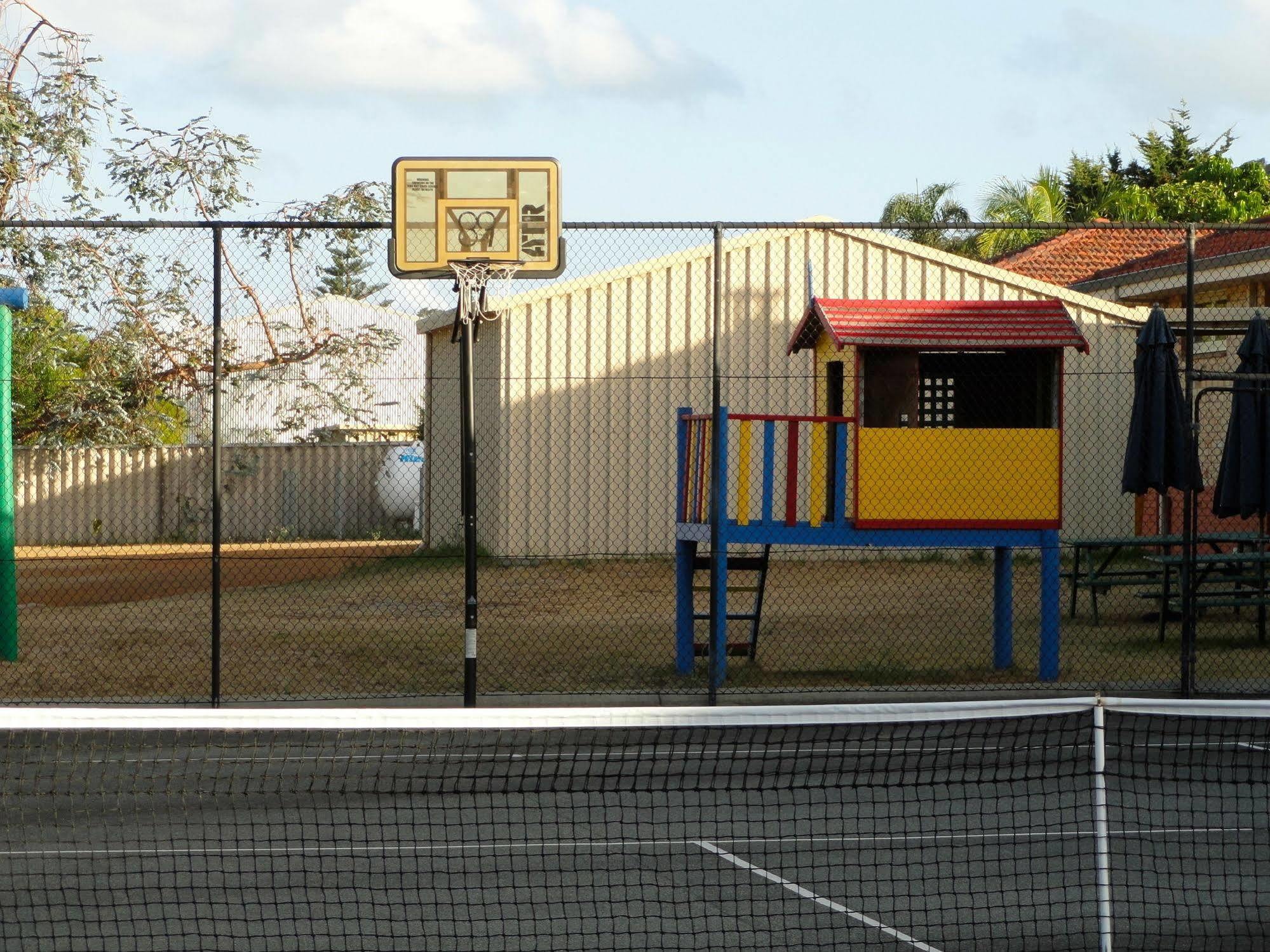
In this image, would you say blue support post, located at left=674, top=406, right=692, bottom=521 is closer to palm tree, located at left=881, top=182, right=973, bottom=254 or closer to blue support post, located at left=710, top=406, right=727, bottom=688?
blue support post, located at left=710, top=406, right=727, bottom=688

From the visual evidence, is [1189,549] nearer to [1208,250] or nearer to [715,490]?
[715,490]

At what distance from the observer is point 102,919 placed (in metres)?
6.38

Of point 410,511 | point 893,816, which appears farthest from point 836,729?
point 410,511

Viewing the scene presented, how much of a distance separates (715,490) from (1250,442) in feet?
16.2

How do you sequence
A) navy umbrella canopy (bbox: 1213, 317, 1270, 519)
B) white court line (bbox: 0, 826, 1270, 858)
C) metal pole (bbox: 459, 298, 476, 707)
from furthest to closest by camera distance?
navy umbrella canopy (bbox: 1213, 317, 1270, 519) < metal pole (bbox: 459, 298, 476, 707) < white court line (bbox: 0, 826, 1270, 858)

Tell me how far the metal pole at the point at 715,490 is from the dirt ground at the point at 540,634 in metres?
0.81

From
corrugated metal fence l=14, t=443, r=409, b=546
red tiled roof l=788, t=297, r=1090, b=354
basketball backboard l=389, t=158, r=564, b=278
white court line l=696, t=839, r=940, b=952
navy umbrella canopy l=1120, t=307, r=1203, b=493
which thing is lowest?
white court line l=696, t=839, r=940, b=952

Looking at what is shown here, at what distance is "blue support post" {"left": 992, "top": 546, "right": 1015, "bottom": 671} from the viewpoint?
13836 mm

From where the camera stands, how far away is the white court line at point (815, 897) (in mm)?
6105

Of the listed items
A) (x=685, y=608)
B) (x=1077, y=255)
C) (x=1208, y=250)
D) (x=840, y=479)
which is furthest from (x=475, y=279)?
(x=1077, y=255)

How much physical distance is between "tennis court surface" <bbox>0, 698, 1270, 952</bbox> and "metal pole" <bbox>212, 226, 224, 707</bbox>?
1086 mm

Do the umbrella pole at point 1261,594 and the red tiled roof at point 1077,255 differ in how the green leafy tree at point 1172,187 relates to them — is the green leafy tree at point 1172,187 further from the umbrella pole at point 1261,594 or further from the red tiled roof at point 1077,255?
the umbrella pole at point 1261,594

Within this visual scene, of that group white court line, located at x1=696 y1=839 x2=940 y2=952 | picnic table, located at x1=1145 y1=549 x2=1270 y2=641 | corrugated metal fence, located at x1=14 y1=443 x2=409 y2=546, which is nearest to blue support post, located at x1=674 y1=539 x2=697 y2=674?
picnic table, located at x1=1145 y1=549 x2=1270 y2=641

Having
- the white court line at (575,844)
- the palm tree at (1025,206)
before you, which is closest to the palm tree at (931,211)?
the palm tree at (1025,206)
